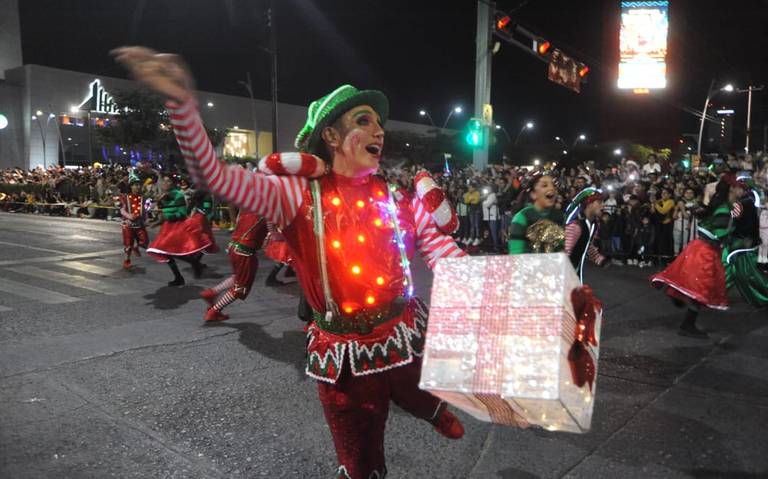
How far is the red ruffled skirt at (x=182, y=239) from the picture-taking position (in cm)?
865

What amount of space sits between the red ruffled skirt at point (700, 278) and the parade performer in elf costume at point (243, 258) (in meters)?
4.51

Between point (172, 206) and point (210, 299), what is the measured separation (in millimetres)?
2401

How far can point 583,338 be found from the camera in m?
1.88

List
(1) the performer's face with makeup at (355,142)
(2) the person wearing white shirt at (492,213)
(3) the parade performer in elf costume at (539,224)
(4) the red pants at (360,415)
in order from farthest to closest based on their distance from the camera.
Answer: (2) the person wearing white shirt at (492,213) < (3) the parade performer in elf costume at (539,224) < (1) the performer's face with makeup at (355,142) < (4) the red pants at (360,415)

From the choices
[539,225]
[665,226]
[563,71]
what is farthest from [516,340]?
[563,71]

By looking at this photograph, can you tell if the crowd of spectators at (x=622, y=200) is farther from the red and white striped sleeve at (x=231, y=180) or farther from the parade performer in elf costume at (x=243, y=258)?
the red and white striped sleeve at (x=231, y=180)

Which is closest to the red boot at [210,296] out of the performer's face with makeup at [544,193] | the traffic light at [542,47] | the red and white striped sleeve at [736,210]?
the performer's face with makeup at [544,193]

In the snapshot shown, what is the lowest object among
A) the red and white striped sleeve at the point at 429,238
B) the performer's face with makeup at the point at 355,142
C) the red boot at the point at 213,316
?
the red boot at the point at 213,316

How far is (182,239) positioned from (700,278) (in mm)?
6687

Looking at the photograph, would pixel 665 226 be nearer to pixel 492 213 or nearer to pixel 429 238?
pixel 492 213

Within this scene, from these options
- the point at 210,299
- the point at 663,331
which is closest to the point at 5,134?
the point at 210,299

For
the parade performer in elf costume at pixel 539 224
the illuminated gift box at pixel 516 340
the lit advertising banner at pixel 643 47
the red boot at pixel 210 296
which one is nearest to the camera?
the illuminated gift box at pixel 516 340

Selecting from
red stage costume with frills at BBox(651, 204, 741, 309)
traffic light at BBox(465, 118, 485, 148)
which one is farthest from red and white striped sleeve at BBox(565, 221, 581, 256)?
traffic light at BBox(465, 118, 485, 148)

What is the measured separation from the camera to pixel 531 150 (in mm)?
79250
